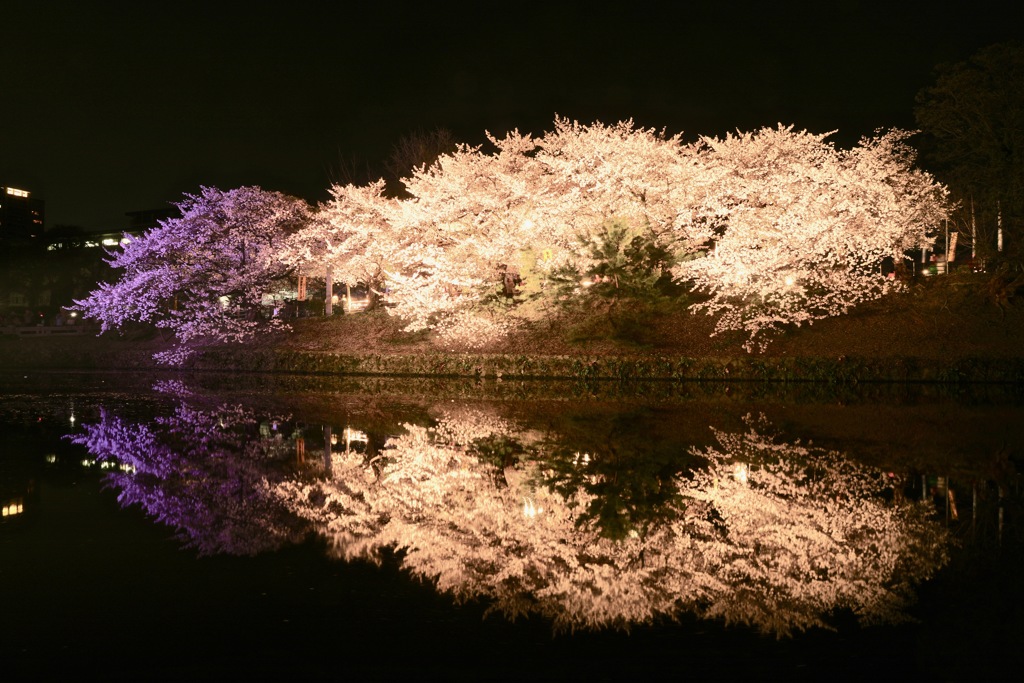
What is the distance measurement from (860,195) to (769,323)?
5838 mm

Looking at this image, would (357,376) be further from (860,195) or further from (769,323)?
(860,195)

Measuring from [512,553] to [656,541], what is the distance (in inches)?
50.5

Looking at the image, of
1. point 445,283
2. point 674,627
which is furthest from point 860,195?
point 674,627

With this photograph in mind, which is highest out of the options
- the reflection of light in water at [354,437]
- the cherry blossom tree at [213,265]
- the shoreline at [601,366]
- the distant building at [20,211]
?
the distant building at [20,211]

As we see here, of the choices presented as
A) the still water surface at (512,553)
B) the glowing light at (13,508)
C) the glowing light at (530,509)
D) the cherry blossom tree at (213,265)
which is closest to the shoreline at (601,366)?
the cherry blossom tree at (213,265)

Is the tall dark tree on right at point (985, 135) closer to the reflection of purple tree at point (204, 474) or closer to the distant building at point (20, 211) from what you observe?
the reflection of purple tree at point (204, 474)

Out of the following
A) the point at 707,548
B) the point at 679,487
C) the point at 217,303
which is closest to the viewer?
the point at 707,548

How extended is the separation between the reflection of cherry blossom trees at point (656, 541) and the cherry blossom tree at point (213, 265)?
27.3 metres

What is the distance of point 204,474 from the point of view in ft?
32.1

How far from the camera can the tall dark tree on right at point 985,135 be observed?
27156mm

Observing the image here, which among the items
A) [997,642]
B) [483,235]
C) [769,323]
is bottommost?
[997,642]

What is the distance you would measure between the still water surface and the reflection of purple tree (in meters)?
0.05

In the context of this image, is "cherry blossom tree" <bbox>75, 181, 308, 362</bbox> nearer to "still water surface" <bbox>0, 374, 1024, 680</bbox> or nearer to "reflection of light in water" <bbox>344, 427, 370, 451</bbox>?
"still water surface" <bbox>0, 374, 1024, 680</bbox>

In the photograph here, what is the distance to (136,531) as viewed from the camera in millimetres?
7172
